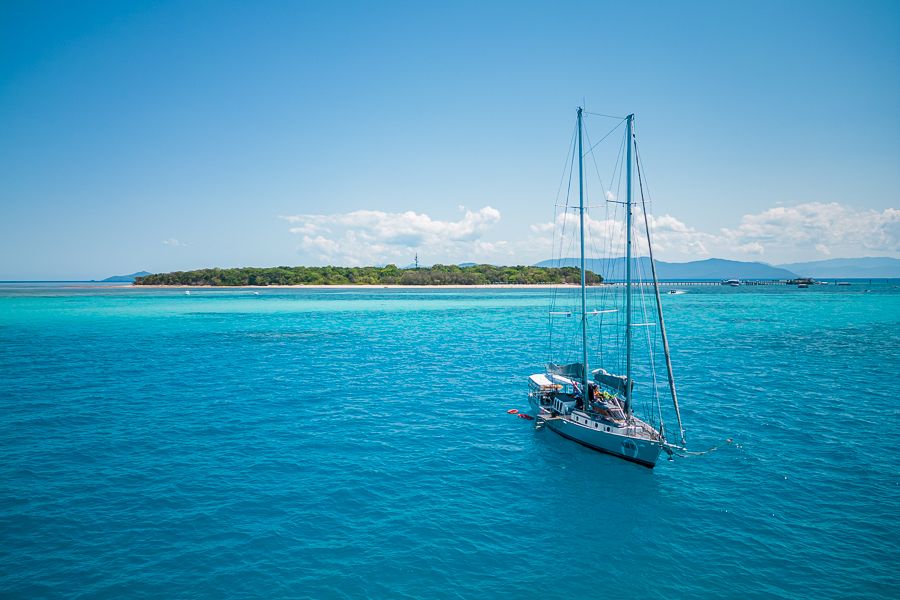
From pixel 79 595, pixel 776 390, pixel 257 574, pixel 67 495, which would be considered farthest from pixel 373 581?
pixel 776 390

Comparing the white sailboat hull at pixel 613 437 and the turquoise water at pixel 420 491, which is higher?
the white sailboat hull at pixel 613 437

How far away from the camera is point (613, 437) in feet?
93.6

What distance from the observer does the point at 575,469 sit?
91.4 ft

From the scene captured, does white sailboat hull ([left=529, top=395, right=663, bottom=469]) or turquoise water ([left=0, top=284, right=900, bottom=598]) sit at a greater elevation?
white sailboat hull ([left=529, top=395, right=663, bottom=469])

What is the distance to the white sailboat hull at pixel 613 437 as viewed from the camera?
27.2 meters

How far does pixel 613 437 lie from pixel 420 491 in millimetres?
12050

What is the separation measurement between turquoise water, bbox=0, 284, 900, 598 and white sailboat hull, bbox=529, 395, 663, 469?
0.79 m

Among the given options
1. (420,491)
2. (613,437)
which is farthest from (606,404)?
(420,491)

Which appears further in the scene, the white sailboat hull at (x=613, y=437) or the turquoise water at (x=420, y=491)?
the white sailboat hull at (x=613, y=437)

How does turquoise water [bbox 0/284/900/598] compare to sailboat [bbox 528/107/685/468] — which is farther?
sailboat [bbox 528/107/685/468]

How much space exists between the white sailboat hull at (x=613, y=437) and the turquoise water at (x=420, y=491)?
788 mm

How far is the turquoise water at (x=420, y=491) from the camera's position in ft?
58.9

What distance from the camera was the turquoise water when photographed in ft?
58.9

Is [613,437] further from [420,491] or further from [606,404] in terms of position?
[420,491]
